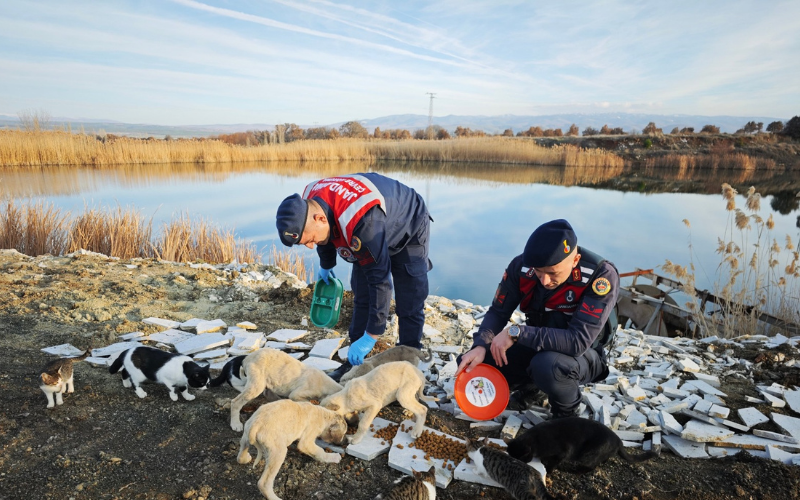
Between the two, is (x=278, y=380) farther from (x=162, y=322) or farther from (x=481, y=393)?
(x=162, y=322)

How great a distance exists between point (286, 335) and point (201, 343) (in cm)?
84

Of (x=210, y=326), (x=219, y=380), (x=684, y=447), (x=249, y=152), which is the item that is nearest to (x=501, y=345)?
(x=684, y=447)

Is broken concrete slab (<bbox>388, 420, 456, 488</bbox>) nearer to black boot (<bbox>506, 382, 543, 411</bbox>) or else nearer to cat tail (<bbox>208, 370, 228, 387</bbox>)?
black boot (<bbox>506, 382, 543, 411</bbox>)

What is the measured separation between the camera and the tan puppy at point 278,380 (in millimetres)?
3119

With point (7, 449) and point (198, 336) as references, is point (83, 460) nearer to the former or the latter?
point (7, 449)

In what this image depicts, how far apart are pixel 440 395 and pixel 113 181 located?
1786cm

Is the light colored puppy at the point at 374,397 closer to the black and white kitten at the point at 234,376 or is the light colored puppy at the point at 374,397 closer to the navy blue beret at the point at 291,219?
the black and white kitten at the point at 234,376

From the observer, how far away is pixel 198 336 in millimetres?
4578

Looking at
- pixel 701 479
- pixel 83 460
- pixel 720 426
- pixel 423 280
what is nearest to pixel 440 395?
pixel 423 280

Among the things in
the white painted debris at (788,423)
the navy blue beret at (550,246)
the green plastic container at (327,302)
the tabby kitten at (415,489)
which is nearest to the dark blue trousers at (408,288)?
the green plastic container at (327,302)

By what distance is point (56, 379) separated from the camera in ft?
10.5

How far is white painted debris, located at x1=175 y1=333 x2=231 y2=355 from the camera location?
4.29 metres

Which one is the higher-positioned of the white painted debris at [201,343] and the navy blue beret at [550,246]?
the navy blue beret at [550,246]

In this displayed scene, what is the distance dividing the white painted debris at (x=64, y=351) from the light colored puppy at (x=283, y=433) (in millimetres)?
2435
